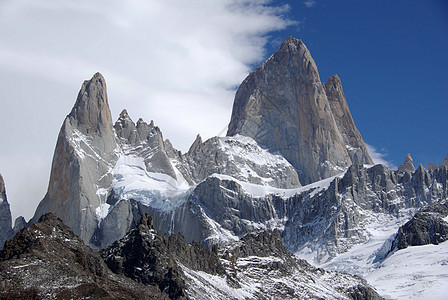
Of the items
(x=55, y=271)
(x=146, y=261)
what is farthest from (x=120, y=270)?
(x=55, y=271)

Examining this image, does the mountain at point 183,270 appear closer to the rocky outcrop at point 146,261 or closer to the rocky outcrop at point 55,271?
the rocky outcrop at point 146,261

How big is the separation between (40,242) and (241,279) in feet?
216

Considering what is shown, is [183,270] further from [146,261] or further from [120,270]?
[120,270]

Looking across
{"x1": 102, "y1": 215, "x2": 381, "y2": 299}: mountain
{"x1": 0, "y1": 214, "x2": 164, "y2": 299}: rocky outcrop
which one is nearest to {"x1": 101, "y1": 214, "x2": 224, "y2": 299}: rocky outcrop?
{"x1": 102, "y1": 215, "x2": 381, "y2": 299}: mountain

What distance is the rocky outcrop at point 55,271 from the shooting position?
385ft

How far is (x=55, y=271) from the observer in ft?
402

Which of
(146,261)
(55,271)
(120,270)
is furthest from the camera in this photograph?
(146,261)

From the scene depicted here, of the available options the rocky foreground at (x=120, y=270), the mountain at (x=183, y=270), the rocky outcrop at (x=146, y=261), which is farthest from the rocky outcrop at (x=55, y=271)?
the mountain at (x=183, y=270)

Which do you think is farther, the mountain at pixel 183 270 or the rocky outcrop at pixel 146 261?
the mountain at pixel 183 270

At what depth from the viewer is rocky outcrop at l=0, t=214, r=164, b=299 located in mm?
117400

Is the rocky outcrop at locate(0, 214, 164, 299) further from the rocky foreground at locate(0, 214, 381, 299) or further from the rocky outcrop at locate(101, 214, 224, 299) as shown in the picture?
the rocky outcrop at locate(101, 214, 224, 299)

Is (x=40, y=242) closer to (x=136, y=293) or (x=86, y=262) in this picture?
(x=86, y=262)

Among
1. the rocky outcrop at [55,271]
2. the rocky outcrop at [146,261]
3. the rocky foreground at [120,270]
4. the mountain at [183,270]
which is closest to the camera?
the rocky outcrop at [55,271]

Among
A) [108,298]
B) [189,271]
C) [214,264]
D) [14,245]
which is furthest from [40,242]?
[214,264]
